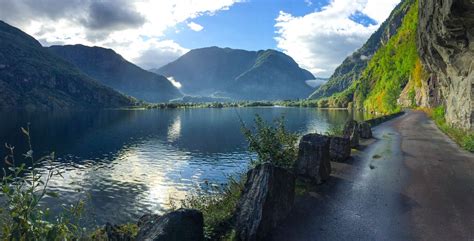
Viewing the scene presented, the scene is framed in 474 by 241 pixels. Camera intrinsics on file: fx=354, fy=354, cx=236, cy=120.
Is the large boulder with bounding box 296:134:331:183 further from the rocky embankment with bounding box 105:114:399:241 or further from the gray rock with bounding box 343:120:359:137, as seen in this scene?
the gray rock with bounding box 343:120:359:137

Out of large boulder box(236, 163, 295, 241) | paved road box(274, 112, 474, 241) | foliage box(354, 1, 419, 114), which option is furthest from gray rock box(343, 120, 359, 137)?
foliage box(354, 1, 419, 114)

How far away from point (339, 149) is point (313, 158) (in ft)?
24.3

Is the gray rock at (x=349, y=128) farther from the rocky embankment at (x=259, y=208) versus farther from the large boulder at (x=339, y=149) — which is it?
the rocky embankment at (x=259, y=208)

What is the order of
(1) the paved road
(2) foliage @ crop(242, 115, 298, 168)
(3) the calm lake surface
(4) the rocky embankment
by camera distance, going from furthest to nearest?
(3) the calm lake surface → (2) foliage @ crop(242, 115, 298, 168) → (1) the paved road → (4) the rocky embankment

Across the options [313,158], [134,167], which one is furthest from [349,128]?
[134,167]

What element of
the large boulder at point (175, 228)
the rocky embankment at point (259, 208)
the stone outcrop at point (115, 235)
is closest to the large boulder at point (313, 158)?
the rocky embankment at point (259, 208)

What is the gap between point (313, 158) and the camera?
763 inches

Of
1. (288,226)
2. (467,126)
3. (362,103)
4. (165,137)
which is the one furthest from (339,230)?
(362,103)

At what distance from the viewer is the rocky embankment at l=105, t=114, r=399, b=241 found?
1000cm

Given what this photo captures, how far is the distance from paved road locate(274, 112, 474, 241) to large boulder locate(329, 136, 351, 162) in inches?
30.3

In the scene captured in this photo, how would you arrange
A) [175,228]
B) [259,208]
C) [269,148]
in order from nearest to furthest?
[175,228], [259,208], [269,148]

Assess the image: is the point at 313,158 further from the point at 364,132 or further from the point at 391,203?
the point at 364,132

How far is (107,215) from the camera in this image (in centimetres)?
3117

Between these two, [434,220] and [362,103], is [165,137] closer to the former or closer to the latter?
[434,220]
